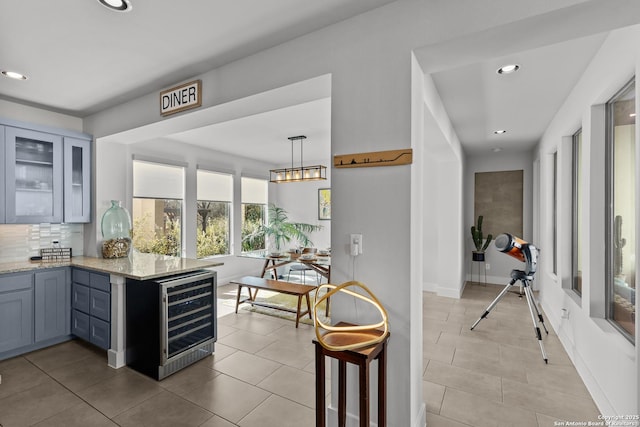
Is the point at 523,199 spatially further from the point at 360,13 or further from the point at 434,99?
the point at 360,13

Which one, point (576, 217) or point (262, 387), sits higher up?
point (576, 217)

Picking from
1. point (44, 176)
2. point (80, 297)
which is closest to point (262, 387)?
point (80, 297)

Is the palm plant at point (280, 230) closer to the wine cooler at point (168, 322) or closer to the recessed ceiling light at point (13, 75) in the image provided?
the wine cooler at point (168, 322)

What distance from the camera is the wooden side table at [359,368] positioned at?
1503mm

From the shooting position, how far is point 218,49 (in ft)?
7.47

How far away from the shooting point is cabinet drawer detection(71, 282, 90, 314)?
3.17 meters

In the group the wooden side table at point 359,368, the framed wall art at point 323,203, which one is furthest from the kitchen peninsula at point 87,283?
the framed wall art at point 323,203

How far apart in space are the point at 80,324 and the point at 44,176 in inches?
65.0

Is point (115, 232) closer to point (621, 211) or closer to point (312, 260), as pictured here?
point (312, 260)

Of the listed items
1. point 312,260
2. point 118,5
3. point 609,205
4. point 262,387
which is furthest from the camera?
point 312,260

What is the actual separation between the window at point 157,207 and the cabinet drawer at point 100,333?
6.13 ft

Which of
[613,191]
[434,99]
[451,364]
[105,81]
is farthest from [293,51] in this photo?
[451,364]

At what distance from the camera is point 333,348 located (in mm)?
1522

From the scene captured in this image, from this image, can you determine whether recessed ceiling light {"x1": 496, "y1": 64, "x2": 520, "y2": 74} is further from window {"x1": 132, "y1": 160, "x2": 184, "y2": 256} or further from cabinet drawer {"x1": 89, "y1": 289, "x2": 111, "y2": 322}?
window {"x1": 132, "y1": 160, "x2": 184, "y2": 256}
